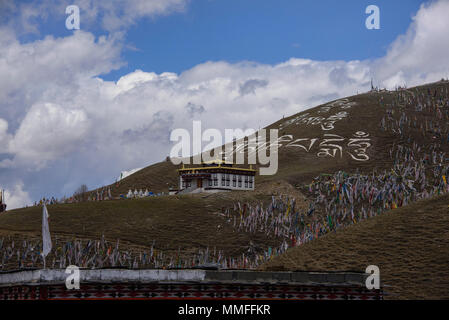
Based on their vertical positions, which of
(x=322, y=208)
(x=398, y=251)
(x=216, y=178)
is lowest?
(x=398, y=251)

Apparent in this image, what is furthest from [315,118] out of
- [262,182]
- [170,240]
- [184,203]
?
[170,240]

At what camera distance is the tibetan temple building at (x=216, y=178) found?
115625 mm

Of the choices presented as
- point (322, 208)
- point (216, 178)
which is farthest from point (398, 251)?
point (216, 178)

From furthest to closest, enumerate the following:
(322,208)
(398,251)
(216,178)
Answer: (216,178), (322,208), (398,251)

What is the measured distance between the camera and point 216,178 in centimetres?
11575

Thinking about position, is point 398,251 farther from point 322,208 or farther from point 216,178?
point 216,178

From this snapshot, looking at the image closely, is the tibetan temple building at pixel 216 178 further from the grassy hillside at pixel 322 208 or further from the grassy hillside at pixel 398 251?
the grassy hillside at pixel 398 251

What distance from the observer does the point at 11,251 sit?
77625 mm

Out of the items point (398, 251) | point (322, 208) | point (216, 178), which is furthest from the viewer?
point (216, 178)

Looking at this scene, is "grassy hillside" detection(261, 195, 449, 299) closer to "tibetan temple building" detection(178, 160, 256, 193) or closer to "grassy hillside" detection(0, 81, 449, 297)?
"grassy hillside" detection(0, 81, 449, 297)

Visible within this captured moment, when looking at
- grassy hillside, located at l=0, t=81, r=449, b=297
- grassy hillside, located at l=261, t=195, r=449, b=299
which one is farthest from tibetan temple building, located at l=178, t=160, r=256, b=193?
grassy hillside, located at l=261, t=195, r=449, b=299

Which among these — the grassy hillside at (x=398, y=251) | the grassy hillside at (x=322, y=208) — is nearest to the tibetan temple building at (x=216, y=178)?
the grassy hillside at (x=322, y=208)

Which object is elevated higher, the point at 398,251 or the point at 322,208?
the point at 322,208

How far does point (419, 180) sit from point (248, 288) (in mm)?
91307
